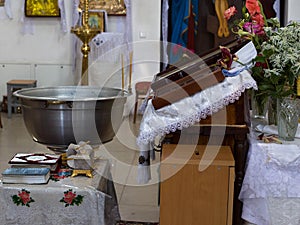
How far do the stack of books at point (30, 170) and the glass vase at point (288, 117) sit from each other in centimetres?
119

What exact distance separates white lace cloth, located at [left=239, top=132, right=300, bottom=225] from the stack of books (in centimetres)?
98

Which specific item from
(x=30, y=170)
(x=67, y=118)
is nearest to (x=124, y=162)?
(x=67, y=118)

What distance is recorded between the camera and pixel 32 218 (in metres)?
2.45

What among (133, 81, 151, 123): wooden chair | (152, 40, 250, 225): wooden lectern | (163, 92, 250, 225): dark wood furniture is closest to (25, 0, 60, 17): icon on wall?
(133, 81, 151, 123): wooden chair

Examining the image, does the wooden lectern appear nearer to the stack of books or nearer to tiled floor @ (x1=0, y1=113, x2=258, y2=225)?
the stack of books

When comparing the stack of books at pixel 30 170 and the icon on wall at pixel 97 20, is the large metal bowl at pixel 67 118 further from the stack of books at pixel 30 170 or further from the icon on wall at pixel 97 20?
the icon on wall at pixel 97 20

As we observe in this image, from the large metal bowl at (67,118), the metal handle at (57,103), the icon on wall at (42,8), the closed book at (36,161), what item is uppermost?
the icon on wall at (42,8)

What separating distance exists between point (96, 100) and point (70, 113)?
6.8 inches

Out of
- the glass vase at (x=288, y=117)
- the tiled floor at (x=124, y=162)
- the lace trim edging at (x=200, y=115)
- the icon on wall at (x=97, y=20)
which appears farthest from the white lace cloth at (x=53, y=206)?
the icon on wall at (x=97, y=20)

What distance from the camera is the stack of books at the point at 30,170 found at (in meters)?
2.44

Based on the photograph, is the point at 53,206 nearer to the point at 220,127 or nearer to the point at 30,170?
the point at 30,170

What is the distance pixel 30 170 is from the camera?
2475 millimetres

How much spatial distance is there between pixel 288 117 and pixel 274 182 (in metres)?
0.35

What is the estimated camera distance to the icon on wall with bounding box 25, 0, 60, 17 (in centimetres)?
681
